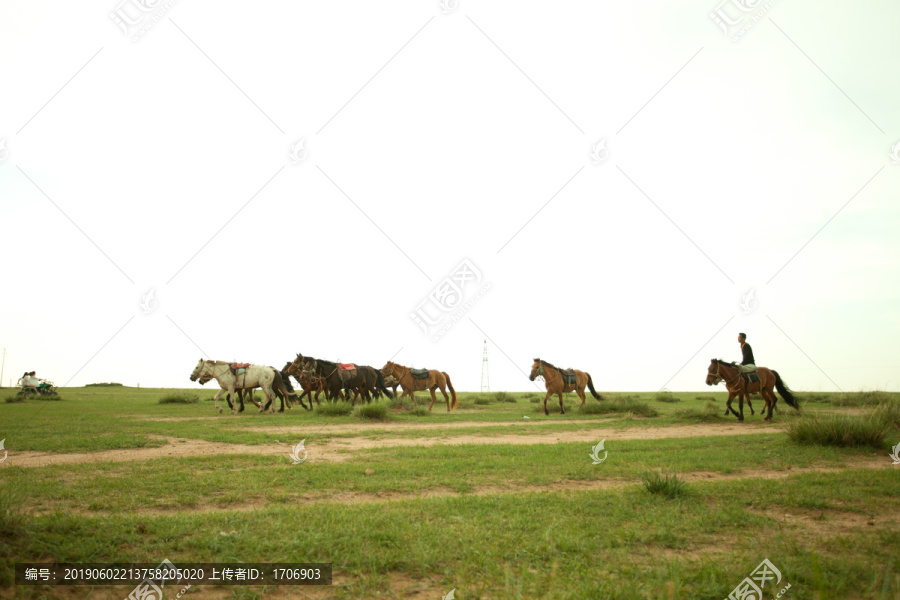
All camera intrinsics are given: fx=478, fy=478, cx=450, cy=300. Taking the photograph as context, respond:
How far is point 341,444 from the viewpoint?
11547mm

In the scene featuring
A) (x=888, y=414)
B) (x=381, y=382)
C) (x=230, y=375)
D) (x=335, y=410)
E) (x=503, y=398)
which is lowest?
(x=503, y=398)

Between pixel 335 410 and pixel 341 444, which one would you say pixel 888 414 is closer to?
pixel 341 444

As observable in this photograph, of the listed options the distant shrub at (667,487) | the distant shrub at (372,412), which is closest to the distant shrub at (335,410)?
the distant shrub at (372,412)

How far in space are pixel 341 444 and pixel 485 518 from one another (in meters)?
7.01

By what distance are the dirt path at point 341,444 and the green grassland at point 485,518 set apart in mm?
537

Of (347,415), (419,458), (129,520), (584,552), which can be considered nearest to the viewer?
(584,552)

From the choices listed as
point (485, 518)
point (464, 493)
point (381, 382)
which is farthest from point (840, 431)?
point (381, 382)

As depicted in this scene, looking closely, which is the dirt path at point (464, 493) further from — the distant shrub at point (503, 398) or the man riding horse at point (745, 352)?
the distant shrub at point (503, 398)

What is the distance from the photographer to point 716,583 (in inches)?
147

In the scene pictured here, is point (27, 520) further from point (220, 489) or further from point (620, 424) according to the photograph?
point (620, 424)

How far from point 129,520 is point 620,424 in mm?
14981

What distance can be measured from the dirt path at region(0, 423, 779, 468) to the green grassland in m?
0.54

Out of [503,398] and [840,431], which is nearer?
[840,431]

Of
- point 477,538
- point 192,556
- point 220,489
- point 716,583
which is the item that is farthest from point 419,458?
point 716,583
